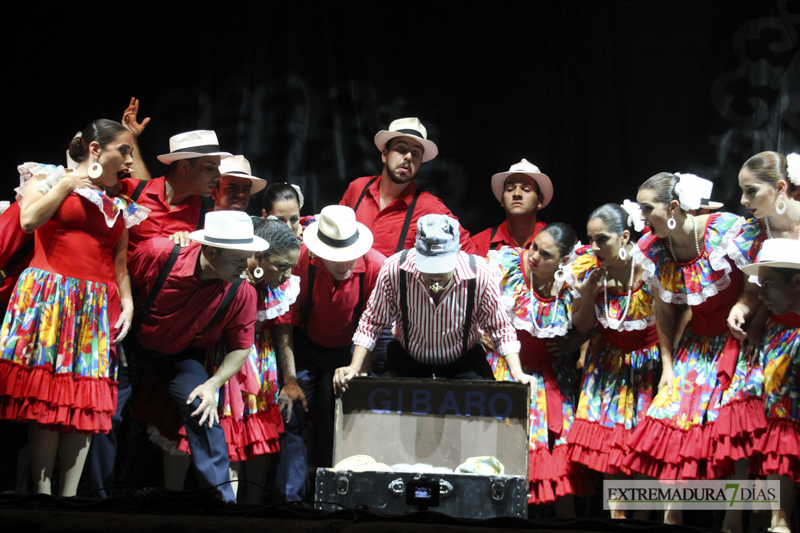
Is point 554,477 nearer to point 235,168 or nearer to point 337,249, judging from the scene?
point 337,249

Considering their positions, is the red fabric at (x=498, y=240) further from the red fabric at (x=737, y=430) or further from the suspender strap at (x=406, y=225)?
the red fabric at (x=737, y=430)

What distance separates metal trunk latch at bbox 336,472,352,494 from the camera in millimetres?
2869

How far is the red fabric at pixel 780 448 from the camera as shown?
3.47 metres

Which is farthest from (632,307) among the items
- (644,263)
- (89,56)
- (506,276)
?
(89,56)

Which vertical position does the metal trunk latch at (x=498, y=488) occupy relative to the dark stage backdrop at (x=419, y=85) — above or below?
below

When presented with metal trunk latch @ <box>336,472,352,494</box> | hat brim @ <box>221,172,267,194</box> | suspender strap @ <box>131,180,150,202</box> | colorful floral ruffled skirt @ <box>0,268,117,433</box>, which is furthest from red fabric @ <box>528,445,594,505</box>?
suspender strap @ <box>131,180,150,202</box>

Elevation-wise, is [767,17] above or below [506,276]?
above

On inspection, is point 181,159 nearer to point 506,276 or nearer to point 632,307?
point 506,276

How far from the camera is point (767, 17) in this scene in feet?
16.7

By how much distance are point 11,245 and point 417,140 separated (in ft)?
8.18

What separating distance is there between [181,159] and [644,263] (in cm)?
271

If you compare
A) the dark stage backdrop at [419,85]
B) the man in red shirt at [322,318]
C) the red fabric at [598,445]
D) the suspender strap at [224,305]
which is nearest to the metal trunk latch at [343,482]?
the suspender strap at [224,305]

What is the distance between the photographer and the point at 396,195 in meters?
5.04

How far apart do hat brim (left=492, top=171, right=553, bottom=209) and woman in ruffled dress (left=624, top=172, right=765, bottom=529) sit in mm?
999
